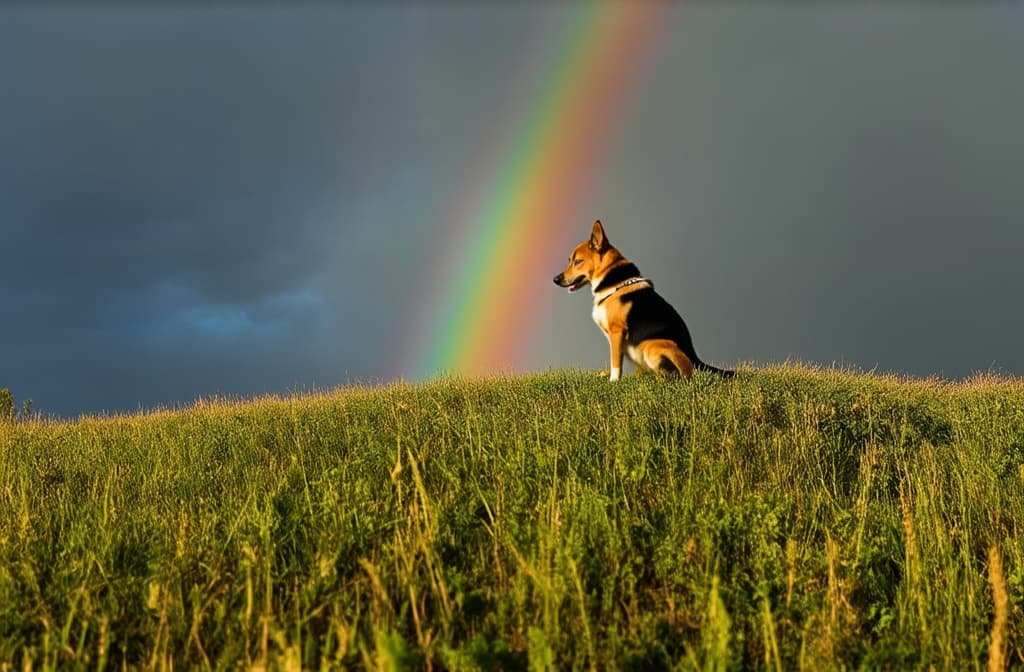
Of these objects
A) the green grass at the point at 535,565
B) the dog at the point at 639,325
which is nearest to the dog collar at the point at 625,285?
the dog at the point at 639,325

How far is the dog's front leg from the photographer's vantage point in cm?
1111

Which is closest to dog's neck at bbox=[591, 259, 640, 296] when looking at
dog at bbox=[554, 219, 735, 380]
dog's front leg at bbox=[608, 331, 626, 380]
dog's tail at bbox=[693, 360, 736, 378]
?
dog at bbox=[554, 219, 735, 380]

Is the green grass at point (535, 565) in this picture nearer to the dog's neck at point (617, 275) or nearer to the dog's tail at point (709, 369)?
the dog's tail at point (709, 369)

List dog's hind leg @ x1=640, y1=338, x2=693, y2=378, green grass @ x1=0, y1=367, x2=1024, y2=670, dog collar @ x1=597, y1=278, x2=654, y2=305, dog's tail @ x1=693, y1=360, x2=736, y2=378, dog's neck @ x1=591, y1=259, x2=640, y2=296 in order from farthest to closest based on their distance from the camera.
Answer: dog's neck @ x1=591, y1=259, x2=640, y2=296, dog collar @ x1=597, y1=278, x2=654, y2=305, dog's tail @ x1=693, y1=360, x2=736, y2=378, dog's hind leg @ x1=640, y1=338, x2=693, y2=378, green grass @ x1=0, y1=367, x2=1024, y2=670

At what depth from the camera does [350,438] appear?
22.6ft

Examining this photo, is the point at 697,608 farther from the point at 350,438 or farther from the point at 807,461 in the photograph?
the point at 350,438

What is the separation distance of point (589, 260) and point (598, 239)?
43 centimetres

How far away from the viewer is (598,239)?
12.1m

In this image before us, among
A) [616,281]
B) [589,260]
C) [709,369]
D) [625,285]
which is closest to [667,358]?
[709,369]

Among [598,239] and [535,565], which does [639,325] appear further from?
[535,565]

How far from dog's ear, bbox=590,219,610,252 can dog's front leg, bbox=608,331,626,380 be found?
182cm

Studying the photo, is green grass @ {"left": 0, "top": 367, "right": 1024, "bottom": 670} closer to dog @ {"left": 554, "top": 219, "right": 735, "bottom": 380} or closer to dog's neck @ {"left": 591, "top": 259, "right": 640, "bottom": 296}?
dog @ {"left": 554, "top": 219, "right": 735, "bottom": 380}

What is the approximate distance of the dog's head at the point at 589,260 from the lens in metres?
12.1

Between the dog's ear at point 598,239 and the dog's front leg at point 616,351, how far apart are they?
5.98ft
